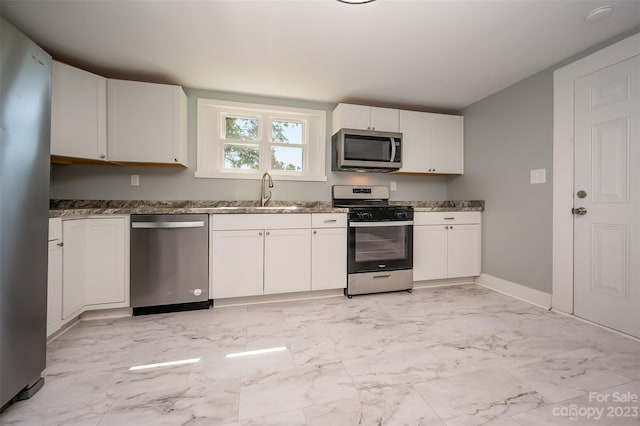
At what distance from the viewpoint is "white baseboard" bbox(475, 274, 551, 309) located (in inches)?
97.8

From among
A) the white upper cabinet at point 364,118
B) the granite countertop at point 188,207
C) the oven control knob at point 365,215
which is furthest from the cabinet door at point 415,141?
the oven control knob at point 365,215

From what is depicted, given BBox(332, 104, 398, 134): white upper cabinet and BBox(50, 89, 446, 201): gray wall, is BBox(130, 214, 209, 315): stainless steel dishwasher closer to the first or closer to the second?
BBox(50, 89, 446, 201): gray wall

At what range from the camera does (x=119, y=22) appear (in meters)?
1.88

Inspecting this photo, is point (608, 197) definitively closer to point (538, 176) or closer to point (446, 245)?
point (538, 176)

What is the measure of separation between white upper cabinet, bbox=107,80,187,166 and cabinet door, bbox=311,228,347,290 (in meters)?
1.59

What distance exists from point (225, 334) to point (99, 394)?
746 mm

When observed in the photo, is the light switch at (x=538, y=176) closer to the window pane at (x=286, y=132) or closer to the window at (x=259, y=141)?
the window at (x=259, y=141)

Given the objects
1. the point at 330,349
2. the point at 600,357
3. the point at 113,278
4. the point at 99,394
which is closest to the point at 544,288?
the point at 600,357

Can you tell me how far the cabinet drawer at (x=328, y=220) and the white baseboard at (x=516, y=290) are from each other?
5.95 ft

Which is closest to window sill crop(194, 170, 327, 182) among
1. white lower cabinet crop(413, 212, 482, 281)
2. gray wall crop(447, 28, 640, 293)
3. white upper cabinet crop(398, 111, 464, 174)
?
white upper cabinet crop(398, 111, 464, 174)

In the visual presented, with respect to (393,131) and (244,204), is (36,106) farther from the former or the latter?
(393,131)

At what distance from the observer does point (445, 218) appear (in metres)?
3.08

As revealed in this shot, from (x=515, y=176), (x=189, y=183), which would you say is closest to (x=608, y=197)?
(x=515, y=176)

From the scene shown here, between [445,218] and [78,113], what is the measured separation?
368cm
